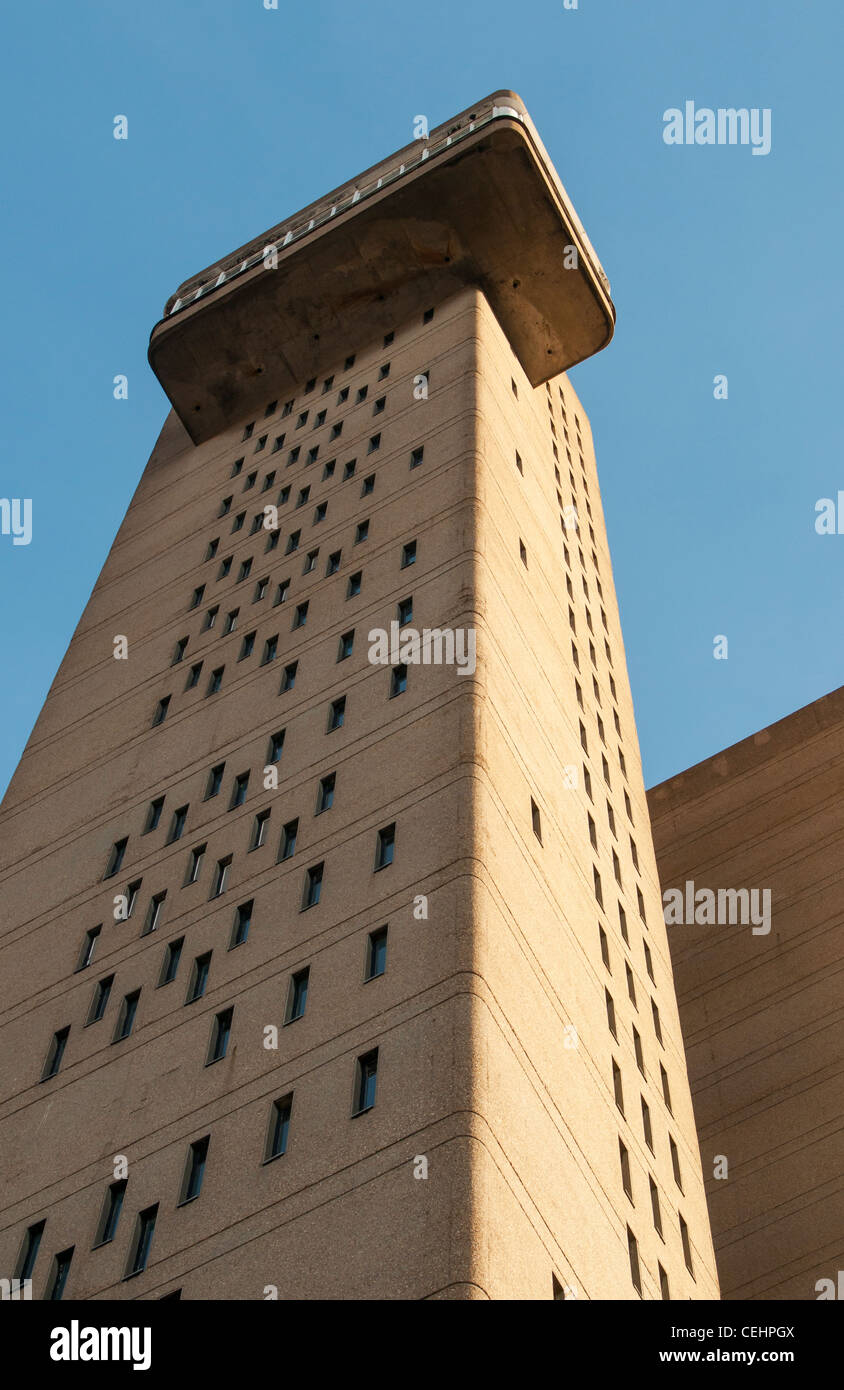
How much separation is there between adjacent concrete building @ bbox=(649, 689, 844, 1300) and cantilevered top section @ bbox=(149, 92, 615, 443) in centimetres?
1123

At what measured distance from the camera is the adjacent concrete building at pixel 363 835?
17.9 meters

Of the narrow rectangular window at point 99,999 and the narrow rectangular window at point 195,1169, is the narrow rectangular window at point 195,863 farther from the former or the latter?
the narrow rectangular window at point 195,1169

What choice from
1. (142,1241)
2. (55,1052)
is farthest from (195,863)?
(142,1241)

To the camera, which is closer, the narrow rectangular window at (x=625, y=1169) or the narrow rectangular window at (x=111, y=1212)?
the narrow rectangular window at (x=111, y=1212)

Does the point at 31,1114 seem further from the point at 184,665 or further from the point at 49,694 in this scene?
the point at 49,694

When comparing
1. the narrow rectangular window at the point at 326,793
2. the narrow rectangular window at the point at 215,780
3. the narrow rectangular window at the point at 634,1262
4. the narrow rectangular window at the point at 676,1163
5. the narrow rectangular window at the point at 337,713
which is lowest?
the narrow rectangular window at the point at 634,1262

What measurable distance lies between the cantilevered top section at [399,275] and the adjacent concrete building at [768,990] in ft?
36.8

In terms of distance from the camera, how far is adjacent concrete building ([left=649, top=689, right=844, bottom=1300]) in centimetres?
2966

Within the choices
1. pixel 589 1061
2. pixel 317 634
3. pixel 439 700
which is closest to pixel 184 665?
pixel 317 634

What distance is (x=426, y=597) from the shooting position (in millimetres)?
26266

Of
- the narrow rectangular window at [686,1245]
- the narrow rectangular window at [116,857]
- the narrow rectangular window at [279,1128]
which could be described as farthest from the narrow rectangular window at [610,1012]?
the narrow rectangular window at [116,857]

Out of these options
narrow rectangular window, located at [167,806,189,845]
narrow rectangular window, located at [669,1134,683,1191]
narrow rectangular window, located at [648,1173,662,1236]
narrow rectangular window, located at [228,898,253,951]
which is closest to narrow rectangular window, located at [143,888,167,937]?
narrow rectangular window, located at [167,806,189,845]

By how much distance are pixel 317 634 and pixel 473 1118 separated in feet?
40.4

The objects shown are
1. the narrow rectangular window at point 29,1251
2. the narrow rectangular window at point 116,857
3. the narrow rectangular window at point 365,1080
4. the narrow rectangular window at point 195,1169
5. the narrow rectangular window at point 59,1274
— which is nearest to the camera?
the narrow rectangular window at point 365,1080
